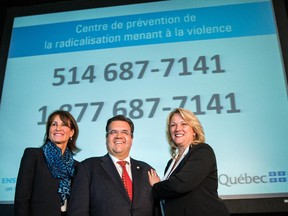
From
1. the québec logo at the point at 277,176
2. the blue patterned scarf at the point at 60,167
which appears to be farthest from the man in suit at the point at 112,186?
the québec logo at the point at 277,176

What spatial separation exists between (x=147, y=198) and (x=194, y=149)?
1.19 ft

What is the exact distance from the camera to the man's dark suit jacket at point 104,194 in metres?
1.70

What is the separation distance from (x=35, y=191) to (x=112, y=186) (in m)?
0.42

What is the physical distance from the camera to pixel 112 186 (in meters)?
1.75

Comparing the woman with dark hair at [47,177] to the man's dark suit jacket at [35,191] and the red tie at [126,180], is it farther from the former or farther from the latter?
the red tie at [126,180]

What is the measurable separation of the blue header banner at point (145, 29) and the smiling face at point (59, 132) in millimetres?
1296

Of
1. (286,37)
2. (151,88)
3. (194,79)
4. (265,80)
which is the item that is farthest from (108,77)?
(286,37)

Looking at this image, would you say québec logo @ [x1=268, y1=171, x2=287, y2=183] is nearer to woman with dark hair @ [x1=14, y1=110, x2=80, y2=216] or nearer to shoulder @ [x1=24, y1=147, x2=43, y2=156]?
woman with dark hair @ [x1=14, y1=110, x2=80, y2=216]

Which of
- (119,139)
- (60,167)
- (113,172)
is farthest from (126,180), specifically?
(60,167)

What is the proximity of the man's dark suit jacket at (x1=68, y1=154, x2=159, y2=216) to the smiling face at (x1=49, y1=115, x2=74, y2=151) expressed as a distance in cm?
22

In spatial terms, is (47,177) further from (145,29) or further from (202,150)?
(145,29)

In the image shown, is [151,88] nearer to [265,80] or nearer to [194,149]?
[265,80]

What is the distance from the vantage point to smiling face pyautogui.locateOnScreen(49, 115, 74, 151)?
1943 mm

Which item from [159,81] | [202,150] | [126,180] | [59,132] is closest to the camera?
[202,150]
